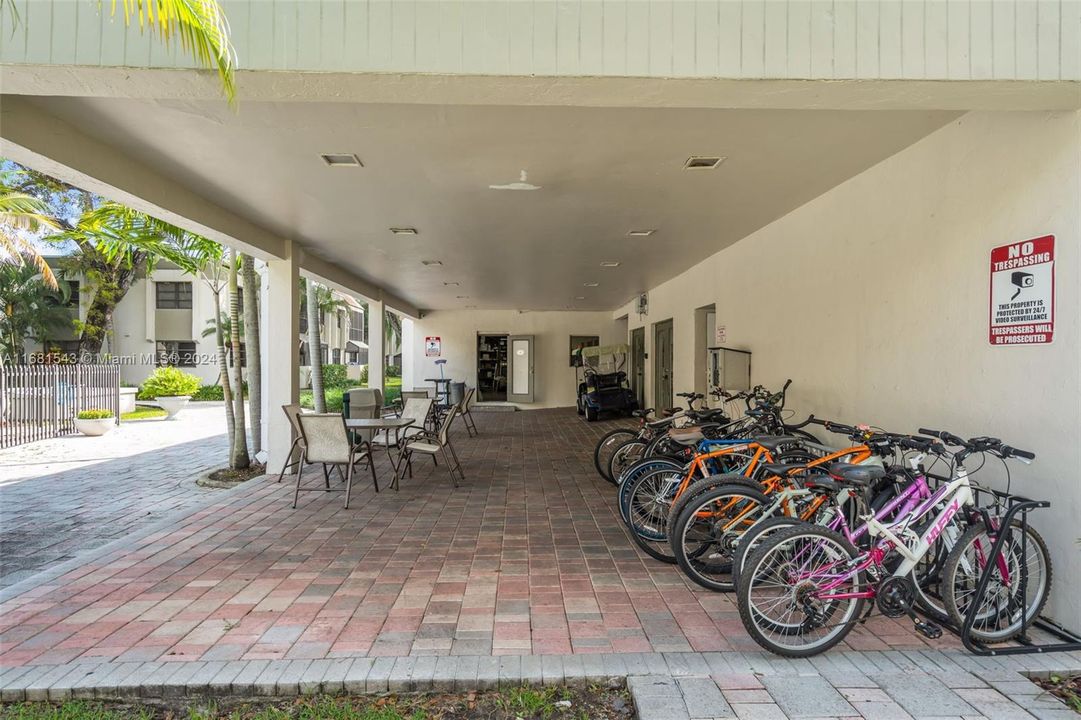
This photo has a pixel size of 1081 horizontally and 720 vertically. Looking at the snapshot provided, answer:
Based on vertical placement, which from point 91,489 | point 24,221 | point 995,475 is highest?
point 24,221

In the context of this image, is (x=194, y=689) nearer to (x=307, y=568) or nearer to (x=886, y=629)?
(x=307, y=568)

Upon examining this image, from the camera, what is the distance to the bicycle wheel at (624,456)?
18.3 feet

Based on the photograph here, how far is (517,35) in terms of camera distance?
2.50 meters

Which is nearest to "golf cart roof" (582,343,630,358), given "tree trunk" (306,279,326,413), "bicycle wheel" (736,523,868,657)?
"tree trunk" (306,279,326,413)

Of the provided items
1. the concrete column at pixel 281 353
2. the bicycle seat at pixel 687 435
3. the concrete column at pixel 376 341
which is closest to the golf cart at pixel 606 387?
the concrete column at pixel 376 341

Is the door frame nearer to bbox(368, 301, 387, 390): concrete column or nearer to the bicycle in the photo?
bbox(368, 301, 387, 390): concrete column

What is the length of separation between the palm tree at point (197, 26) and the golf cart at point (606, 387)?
34.8 feet

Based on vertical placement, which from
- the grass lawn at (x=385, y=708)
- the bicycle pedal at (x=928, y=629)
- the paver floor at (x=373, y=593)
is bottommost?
the grass lawn at (x=385, y=708)

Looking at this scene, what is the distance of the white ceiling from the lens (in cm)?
339

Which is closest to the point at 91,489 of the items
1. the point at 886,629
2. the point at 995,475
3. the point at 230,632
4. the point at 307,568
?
the point at 307,568

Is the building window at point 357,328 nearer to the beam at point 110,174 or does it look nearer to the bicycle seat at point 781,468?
the beam at point 110,174

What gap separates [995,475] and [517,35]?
335cm

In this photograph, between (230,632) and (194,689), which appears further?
(230,632)

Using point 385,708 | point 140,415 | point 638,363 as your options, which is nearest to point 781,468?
point 385,708
